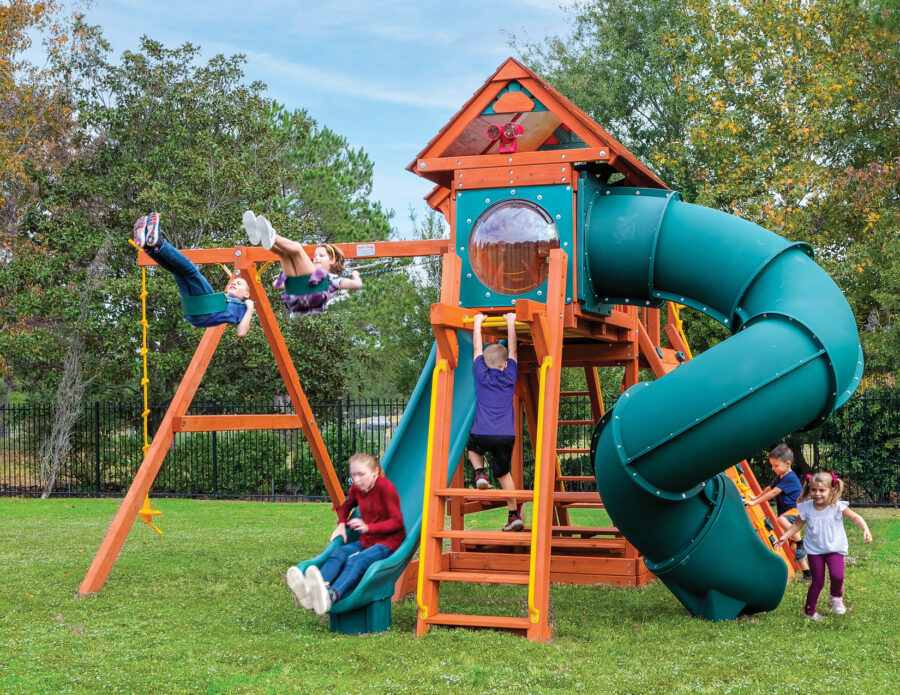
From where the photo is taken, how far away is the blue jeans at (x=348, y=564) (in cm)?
676

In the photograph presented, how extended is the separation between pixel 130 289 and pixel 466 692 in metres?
16.8

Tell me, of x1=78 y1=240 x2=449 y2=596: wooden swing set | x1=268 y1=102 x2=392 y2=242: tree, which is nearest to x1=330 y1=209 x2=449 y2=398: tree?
x1=268 y1=102 x2=392 y2=242: tree

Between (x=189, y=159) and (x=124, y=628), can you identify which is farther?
(x=189, y=159)

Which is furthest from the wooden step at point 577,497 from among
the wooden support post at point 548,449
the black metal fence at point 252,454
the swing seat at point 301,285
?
the black metal fence at point 252,454

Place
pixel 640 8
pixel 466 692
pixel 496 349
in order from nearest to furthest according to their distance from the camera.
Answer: pixel 466 692, pixel 496 349, pixel 640 8

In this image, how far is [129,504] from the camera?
28.4ft

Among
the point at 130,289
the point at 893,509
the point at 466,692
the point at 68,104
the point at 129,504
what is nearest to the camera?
the point at 466,692

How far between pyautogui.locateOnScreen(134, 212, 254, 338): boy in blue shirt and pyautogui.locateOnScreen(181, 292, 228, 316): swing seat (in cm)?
3

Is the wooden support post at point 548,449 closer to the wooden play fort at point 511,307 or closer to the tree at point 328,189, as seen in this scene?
the wooden play fort at point 511,307

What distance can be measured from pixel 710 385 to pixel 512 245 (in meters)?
2.48

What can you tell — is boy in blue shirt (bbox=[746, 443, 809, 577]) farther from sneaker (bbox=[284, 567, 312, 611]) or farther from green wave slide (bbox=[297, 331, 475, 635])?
sneaker (bbox=[284, 567, 312, 611])

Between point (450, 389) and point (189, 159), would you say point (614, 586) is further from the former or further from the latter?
point (189, 159)

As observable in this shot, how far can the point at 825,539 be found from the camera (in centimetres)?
725

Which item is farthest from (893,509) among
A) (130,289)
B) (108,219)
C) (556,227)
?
(108,219)
